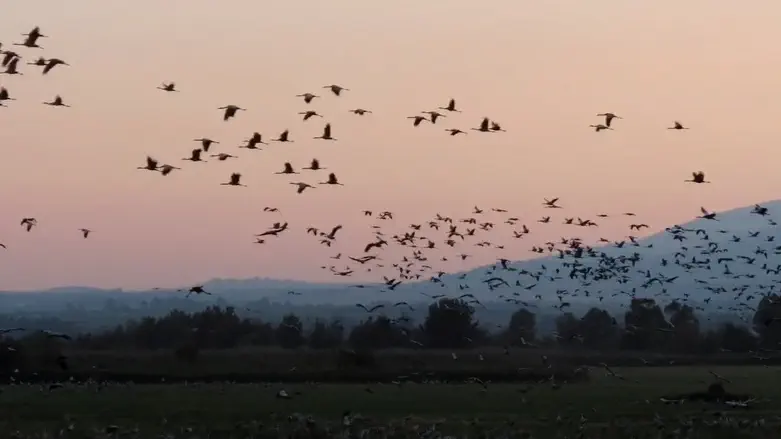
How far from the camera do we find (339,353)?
263ft

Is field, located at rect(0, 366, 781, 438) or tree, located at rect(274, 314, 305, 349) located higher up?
tree, located at rect(274, 314, 305, 349)

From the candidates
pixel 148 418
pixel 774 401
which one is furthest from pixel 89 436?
pixel 774 401

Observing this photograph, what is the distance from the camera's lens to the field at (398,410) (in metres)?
40.3

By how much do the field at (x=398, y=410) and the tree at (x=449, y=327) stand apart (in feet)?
69.1

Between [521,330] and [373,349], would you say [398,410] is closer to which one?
[373,349]

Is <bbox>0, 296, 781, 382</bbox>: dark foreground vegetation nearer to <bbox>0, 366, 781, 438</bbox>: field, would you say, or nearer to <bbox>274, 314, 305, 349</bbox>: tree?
<bbox>274, 314, 305, 349</bbox>: tree

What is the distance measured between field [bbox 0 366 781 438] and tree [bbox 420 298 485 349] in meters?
21.1

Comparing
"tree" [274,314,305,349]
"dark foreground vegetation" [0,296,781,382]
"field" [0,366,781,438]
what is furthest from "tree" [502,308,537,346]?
"field" [0,366,781,438]

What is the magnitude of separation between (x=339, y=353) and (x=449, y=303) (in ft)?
59.8

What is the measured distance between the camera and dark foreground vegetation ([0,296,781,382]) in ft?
243

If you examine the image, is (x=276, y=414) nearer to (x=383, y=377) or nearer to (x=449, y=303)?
(x=383, y=377)

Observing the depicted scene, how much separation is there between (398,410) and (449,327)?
140 ft

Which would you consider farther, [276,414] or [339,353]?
[339,353]

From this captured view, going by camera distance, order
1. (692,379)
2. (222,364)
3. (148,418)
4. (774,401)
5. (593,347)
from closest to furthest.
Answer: (148,418)
(774,401)
(692,379)
(222,364)
(593,347)
